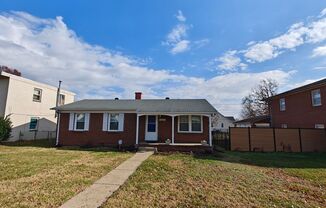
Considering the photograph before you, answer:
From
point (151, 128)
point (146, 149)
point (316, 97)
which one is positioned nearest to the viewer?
point (146, 149)

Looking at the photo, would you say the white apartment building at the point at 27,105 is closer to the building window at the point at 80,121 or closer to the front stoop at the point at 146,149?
the building window at the point at 80,121

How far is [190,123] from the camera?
16.6m

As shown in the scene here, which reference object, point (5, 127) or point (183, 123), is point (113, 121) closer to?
point (183, 123)

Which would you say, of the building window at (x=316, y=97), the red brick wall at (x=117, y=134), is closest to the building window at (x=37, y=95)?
the red brick wall at (x=117, y=134)

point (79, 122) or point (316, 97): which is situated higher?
point (316, 97)

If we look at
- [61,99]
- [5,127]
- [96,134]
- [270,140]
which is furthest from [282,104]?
[5,127]

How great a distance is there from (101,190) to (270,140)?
46.2 feet

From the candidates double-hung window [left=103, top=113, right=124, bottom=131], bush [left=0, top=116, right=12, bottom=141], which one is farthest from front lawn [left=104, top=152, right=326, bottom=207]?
bush [left=0, top=116, right=12, bottom=141]

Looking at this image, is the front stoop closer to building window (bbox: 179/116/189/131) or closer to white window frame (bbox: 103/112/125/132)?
white window frame (bbox: 103/112/125/132)

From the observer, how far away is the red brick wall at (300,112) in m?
18.4

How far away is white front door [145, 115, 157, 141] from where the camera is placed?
16.9 m

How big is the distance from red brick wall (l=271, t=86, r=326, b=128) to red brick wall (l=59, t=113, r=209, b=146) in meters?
10.2

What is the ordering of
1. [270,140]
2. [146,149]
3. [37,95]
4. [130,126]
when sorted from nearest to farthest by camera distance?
[146,149] < [270,140] < [130,126] < [37,95]

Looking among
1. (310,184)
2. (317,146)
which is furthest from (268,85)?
(310,184)
